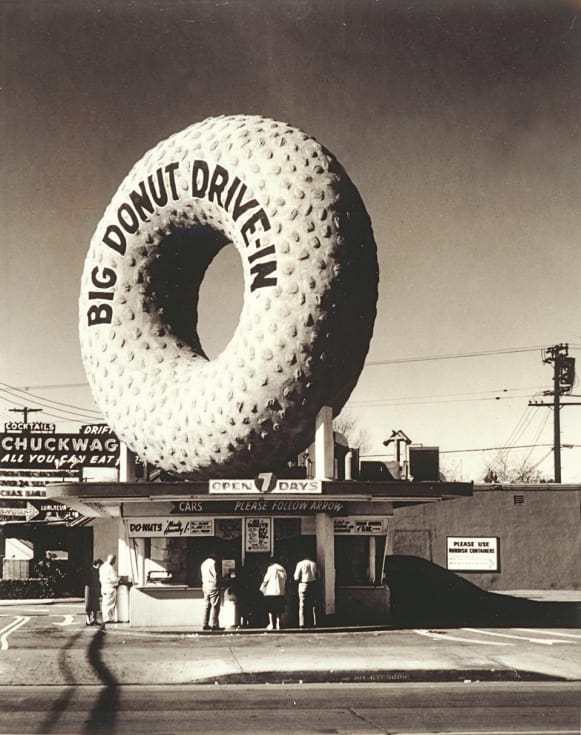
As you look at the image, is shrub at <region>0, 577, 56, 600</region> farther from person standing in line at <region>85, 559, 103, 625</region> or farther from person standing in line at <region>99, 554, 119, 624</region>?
person standing in line at <region>99, 554, 119, 624</region>

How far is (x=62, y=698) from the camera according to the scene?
12.9 m

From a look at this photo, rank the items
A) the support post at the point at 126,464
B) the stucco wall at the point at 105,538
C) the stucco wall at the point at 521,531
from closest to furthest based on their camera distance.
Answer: the support post at the point at 126,464, the stucco wall at the point at 521,531, the stucco wall at the point at 105,538

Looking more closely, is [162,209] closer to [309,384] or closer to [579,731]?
[309,384]

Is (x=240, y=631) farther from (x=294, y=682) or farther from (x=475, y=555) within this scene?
(x=475, y=555)

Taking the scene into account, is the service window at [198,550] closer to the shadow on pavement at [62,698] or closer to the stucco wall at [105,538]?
the shadow on pavement at [62,698]

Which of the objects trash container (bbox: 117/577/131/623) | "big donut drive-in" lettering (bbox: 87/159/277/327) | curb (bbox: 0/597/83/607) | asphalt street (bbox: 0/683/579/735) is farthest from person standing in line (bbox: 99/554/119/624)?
curb (bbox: 0/597/83/607)

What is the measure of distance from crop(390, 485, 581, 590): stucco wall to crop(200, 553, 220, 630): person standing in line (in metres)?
15.4

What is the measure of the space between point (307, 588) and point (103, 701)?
28.5 feet

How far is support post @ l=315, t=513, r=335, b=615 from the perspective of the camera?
848 inches

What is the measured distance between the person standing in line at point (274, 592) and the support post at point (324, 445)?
1885mm

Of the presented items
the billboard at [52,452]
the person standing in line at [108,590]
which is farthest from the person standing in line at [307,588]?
the billboard at [52,452]

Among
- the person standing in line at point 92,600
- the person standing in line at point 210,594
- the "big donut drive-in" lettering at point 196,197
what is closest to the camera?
the person standing in line at point 210,594

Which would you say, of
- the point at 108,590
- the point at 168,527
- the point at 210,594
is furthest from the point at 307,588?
the point at 108,590

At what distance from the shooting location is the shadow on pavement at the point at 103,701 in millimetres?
10961
